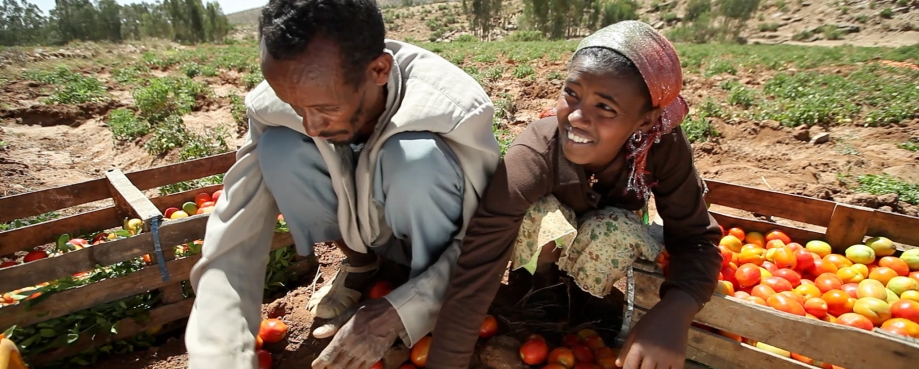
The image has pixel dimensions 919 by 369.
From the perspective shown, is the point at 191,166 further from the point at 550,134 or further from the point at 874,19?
the point at 874,19

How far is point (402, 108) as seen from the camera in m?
1.52

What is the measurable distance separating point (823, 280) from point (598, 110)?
1529 millimetres

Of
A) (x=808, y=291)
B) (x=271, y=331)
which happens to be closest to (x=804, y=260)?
(x=808, y=291)

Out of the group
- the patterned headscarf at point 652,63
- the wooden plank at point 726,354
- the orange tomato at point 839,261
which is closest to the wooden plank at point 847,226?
the orange tomato at point 839,261

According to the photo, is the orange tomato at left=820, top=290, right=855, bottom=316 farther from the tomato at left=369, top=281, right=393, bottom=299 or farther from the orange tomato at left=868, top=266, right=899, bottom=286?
the tomato at left=369, top=281, right=393, bottom=299

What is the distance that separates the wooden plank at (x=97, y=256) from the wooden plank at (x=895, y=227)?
9.97 ft

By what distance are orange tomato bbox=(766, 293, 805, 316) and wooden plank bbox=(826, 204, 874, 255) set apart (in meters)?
0.75

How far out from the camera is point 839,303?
1949mm

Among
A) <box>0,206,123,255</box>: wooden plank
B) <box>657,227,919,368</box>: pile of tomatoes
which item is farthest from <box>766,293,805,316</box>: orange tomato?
<box>0,206,123,255</box>: wooden plank

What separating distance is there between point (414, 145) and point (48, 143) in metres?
6.25

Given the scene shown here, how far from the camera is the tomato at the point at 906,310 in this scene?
72.8 inches

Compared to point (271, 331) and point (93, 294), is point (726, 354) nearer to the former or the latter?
point (271, 331)

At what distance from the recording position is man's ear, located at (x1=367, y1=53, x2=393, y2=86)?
1.43 m

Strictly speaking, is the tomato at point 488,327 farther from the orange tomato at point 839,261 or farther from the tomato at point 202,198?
the tomato at point 202,198
